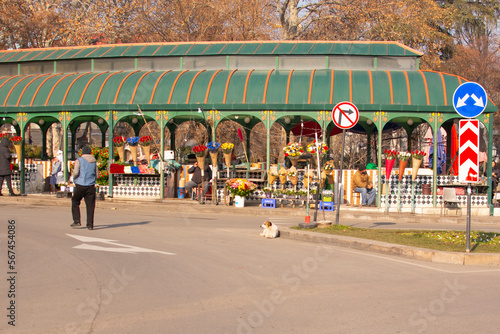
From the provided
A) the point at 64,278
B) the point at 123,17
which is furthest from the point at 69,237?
the point at 123,17

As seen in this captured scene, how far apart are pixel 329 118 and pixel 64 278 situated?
15.6m

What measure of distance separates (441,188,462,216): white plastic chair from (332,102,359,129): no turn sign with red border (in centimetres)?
782

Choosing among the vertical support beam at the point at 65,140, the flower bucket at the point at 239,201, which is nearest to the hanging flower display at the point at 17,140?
the vertical support beam at the point at 65,140

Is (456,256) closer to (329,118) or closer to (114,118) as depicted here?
(329,118)

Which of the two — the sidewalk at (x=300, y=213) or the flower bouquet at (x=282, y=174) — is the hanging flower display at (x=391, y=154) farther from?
the flower bouquet at (x=282, y=174)

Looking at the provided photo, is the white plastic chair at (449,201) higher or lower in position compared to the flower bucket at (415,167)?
lower

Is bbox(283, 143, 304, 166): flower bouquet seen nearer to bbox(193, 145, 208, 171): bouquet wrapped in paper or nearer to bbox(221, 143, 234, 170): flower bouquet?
bbox(221, 143, 234, 170): flower bouquet

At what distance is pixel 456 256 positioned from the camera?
11.1 metres

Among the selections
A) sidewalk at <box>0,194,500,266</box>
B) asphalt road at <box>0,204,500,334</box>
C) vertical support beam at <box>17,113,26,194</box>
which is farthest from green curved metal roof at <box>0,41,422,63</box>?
asphalt road at <box>0,204,500,334</box>

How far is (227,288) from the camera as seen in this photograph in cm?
851

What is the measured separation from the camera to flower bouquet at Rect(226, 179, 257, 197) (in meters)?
22.1

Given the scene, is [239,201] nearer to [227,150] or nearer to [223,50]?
[227,150]

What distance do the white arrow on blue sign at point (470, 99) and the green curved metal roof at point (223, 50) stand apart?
14.1 meters

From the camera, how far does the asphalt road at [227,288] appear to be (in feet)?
22.3
